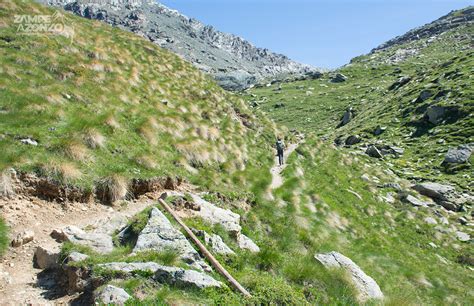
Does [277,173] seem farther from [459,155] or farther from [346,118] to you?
[346,118]

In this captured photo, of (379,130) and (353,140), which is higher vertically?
(379,130)

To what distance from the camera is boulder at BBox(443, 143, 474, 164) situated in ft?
137

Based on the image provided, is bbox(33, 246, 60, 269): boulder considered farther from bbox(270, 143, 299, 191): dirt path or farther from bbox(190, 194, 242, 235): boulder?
bbox(270, 143, 299, 191): dirt path

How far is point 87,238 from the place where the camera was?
10445 mm

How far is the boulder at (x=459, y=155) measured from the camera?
137 feet

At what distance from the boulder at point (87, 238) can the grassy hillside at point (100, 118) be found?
2.29 meters

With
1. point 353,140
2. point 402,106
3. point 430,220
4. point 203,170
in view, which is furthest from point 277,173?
point 402,106

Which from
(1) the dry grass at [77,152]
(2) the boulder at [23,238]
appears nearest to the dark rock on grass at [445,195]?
(1) the dry grass at [77,152]

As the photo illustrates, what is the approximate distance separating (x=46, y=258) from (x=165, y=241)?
3171mm

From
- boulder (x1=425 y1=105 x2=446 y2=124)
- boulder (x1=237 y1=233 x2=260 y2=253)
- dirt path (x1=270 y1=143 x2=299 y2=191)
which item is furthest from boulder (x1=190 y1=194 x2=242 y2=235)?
boulder (x1=425 y1=105 x2=446 y2=124)

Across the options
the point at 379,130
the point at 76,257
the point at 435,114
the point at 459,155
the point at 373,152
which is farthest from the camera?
the point at 379,130

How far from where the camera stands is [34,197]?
A: 1152 centimetres

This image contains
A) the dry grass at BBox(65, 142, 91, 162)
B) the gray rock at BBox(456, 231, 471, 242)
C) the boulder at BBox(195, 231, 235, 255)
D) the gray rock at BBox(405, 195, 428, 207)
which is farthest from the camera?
the gray rock at BBox(405, 195, 428, 207)

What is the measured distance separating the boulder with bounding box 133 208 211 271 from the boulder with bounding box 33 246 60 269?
6.79 feet
